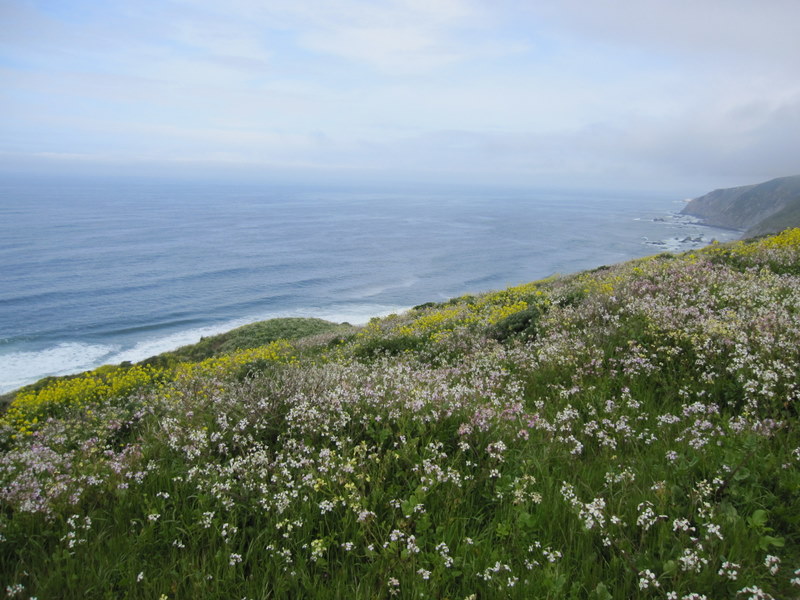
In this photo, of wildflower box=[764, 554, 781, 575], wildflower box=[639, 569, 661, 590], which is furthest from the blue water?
wildflower box=[764, 554, 781, 575]

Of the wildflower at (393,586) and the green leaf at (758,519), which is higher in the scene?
the green leaf at (758,519)

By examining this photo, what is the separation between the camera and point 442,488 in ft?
13.0

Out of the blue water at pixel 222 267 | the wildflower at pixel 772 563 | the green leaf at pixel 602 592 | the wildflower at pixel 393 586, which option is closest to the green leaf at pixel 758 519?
the wildflower at pixel 772 563

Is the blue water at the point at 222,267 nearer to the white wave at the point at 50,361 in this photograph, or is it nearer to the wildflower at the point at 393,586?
the white wave at the point at 50,361

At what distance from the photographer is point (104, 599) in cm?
307

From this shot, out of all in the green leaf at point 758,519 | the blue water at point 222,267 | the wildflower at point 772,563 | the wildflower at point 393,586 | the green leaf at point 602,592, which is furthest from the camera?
the blue water at point 222,267

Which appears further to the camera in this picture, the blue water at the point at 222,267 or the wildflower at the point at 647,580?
the blue water at the point at 222,267

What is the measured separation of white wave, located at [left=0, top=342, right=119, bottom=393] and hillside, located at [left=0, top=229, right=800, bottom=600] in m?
54.4

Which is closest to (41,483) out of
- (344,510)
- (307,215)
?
(344,510)

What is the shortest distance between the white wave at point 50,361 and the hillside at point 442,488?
54.4 m

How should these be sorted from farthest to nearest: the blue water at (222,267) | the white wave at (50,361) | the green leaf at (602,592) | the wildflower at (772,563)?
1. the blue water at (222,267)
2. the white wave at (50,361)
3. the green leaf at (602,592)
4. the wildflower at (772,563)

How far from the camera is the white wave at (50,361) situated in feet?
159

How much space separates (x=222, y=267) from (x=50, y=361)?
139 ft

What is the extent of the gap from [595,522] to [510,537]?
64 cm
